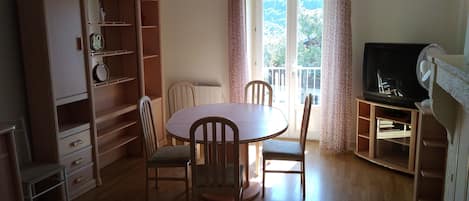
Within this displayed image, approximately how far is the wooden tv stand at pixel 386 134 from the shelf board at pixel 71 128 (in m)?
2.80

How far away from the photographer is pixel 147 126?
3.43 meters

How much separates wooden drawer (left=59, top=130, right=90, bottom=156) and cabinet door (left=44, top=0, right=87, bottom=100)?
37cm

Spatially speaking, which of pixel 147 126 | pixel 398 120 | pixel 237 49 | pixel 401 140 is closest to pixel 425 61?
pixel 398 120

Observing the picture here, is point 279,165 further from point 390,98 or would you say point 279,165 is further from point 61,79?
point 61,79

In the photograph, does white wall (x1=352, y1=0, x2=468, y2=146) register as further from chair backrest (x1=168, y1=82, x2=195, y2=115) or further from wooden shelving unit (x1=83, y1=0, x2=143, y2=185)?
wooden shelving unit (x1=83, y1=0, x2=143, y2=185)

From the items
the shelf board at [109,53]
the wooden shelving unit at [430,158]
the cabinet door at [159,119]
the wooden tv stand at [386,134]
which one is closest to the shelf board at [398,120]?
the wooden tv stand at [386,134]

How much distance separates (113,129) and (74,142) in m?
0.70

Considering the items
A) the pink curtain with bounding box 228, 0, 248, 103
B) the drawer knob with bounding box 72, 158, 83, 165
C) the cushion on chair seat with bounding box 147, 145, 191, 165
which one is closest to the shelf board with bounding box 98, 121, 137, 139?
the drawer knob with bounding box 72, 158, 83, 165

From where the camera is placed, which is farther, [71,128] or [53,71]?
[71,128]

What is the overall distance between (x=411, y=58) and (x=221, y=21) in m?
2.25

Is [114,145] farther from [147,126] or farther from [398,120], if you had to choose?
[398,120]

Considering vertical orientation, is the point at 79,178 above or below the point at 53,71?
below

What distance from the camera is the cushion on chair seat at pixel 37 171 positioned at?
2.98 meters

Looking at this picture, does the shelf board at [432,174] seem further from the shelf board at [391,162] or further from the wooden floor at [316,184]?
the shelf board at [391,162]
